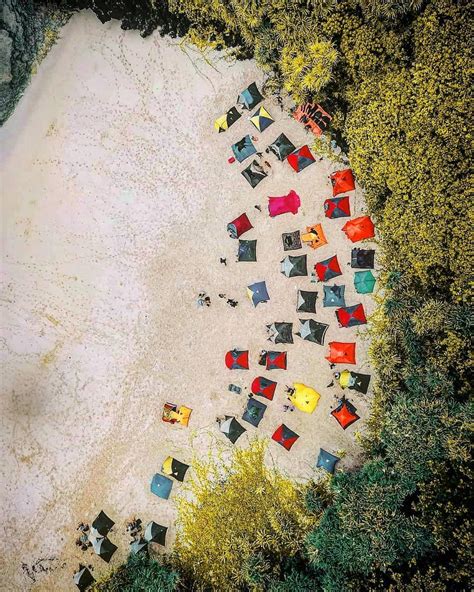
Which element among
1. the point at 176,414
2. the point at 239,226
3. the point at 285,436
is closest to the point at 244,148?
the point at 239,226

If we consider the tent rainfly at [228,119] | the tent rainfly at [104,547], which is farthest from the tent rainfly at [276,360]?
the tent rainfly at [104,547]

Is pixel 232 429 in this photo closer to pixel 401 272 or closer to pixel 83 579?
pixel 83 579

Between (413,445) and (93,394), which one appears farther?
(93,394)

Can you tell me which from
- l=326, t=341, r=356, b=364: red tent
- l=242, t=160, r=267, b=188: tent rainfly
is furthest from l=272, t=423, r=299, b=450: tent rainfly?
l=242, t=160, r=267, b=188: tent rainfly

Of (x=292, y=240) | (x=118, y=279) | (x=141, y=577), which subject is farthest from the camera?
(x=118, y=279)

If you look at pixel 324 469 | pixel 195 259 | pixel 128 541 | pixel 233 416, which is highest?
pixel 195 259

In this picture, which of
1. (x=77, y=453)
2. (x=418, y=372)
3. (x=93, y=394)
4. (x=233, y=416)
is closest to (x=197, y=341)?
(x=233, y=416)

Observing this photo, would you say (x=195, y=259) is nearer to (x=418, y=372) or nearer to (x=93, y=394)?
(x=93, y=394)
